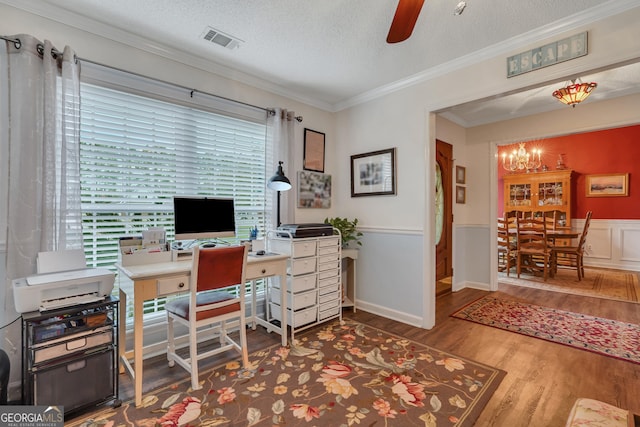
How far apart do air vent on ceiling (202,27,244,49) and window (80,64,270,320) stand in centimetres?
52

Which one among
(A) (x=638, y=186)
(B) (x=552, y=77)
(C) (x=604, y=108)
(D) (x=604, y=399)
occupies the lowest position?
(D) (x=604, y=399)

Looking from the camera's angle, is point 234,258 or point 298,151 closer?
point 234,258

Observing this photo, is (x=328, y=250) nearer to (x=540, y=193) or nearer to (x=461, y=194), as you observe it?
(x=461, y=194)

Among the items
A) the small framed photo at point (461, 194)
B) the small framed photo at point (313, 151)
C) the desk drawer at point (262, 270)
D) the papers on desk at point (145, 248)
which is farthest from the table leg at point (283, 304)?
the small framed photo at point (461, 194)

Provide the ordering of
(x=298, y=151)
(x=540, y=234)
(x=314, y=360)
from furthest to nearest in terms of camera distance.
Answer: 1. (x=540, y=234)
2. (x=298, y=151)
3. (x=314, y=360)

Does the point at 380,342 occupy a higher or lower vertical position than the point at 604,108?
lower

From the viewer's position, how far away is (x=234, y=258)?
6.80ft

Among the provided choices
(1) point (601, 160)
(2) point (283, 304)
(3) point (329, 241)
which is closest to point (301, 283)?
(2) point (283, 304)

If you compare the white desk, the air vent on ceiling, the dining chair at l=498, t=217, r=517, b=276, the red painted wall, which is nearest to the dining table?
the dining chair at l=498, t=217, r=517, b=276

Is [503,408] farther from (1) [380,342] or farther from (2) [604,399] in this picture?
(1) [380,342]

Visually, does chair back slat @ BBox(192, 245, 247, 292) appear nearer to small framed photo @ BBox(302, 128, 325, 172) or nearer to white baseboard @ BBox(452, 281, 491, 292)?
small framed photo @ BBox(302, 128, 325, 172)

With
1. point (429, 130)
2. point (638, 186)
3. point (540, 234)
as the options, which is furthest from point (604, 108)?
point (638, 186)

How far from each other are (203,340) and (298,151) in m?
2.18

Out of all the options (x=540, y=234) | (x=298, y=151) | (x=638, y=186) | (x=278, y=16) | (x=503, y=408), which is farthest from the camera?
(x=638, y=186)
